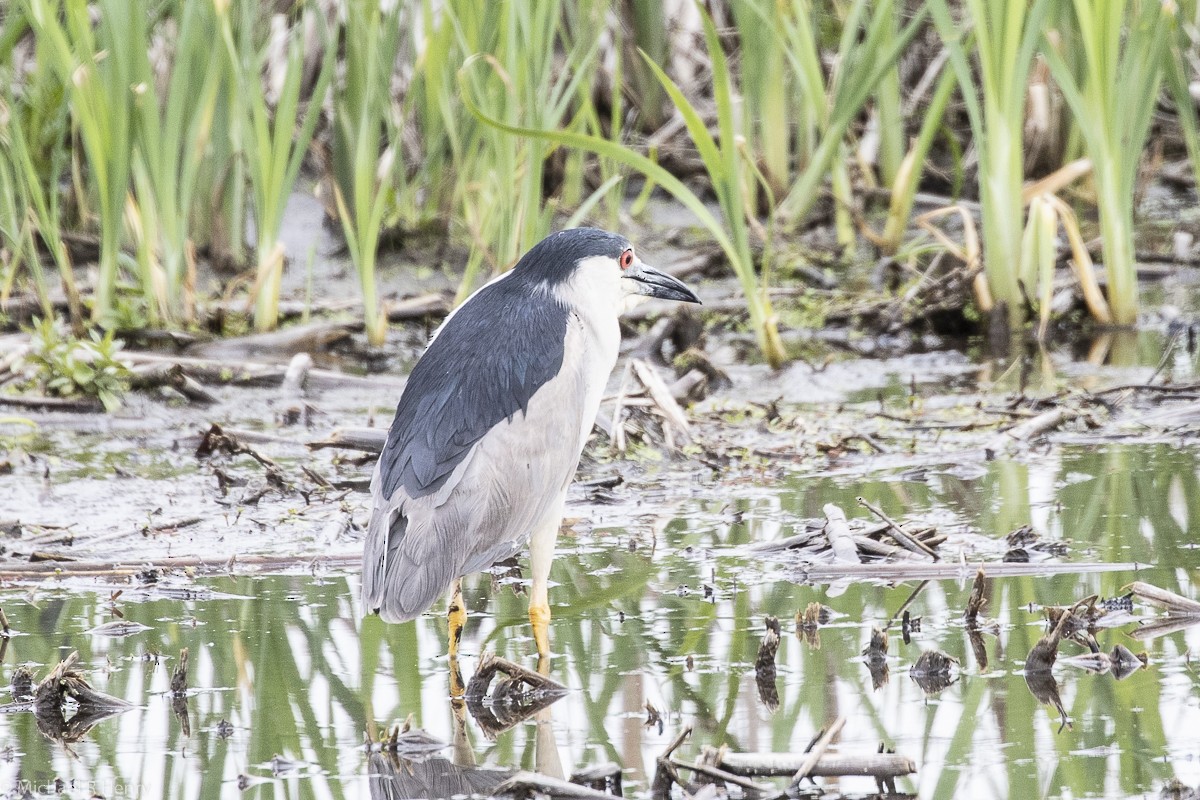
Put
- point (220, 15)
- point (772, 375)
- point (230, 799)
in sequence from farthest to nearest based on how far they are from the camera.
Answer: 1. point (772, 375)
2. point (220, 15)
3. point (230, 799)

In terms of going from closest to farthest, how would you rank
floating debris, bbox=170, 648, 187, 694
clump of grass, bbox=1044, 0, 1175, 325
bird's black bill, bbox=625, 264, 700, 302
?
floating debris, bbox=170, 648, 187, 694
bird's black bill, bbox=625, 264, 700, 302
clump of grass, bbox=1044, 0, 1175, 325

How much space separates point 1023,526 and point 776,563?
71 cm

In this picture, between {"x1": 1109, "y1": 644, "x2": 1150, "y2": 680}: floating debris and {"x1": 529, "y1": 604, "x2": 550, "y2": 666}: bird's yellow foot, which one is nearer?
{"x1": 1109, "y1": 644, "x2": 1150, "y2": 680}: floating debris

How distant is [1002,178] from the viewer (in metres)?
7.12

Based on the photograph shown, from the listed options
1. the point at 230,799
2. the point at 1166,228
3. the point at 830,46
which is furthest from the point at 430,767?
the point at 830,46

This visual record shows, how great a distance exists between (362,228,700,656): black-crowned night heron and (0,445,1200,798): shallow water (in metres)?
0.21

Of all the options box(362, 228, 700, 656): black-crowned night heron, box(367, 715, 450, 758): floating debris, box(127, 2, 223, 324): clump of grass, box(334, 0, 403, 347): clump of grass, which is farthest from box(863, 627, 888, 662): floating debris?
box(127, 2, 223, 324): clump of grass

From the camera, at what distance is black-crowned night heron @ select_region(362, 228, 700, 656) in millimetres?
4055

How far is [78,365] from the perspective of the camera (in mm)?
6766

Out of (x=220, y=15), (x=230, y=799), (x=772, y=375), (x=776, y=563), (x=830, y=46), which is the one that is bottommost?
(x=230, y=799)

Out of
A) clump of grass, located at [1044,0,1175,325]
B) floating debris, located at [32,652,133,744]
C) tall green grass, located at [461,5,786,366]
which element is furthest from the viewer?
clump of grass, located at [1044,0,1175,325]

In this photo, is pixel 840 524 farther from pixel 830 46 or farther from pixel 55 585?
pixel 830 46

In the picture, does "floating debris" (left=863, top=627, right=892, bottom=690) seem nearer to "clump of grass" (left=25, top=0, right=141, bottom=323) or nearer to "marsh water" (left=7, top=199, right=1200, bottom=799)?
"marsh water" (left=7, top=199, right=1200, bottom=799)

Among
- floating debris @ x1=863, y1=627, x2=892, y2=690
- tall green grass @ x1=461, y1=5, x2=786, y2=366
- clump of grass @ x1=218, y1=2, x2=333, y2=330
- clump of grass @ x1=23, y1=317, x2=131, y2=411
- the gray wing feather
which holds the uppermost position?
clump of grass @ x1=218, y1=2, x2=333, y2=330
